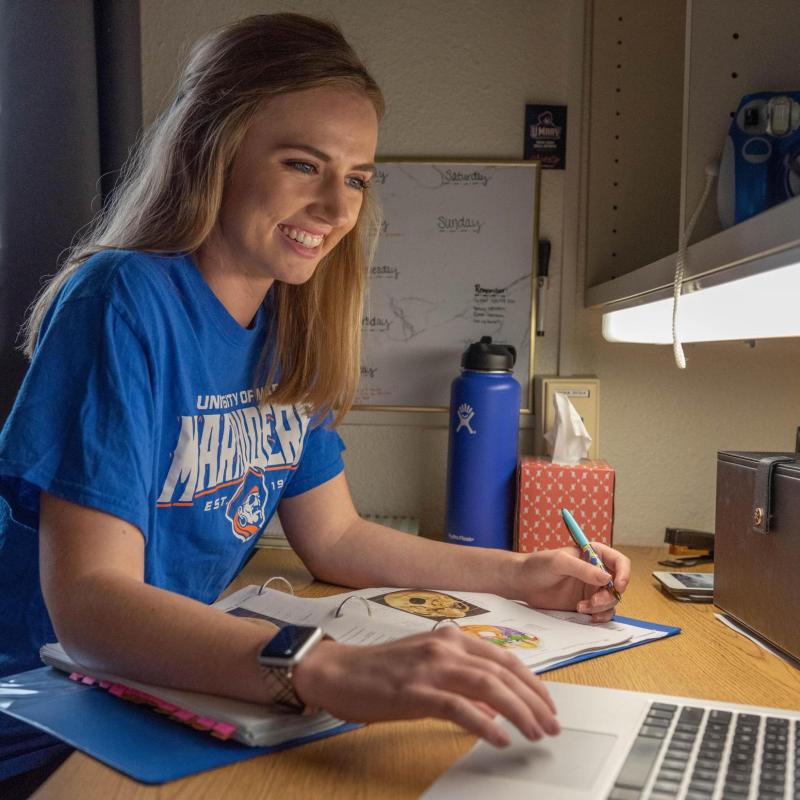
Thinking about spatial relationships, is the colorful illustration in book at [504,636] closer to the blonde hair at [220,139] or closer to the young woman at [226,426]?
the young woman at [226,426]

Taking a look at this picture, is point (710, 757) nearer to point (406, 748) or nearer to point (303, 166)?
point (406, 748)

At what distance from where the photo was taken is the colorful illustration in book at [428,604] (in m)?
1.09

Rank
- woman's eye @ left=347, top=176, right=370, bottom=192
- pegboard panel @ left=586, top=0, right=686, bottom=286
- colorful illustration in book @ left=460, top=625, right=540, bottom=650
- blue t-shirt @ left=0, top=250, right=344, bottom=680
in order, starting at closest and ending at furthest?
blue t-shirt @ left=0, top=250, right=344, bottom=680 < colorful illustration in book @ left=460, top=625, right=540, bottom=650 < woman's eye @ left=347, top=176, right=370, bottom=192 < pegboard panel @ left=586, top=0, right=686, bottom=286

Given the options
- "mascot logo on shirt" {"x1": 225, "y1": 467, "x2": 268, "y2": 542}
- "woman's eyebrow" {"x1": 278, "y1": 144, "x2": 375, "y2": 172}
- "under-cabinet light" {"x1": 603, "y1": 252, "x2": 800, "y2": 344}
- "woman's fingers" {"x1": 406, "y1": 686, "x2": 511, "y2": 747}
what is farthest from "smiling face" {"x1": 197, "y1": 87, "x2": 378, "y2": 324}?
"woman's fingers" {"x1": 406, "y1": 686, "x2": 511, "y2": 747}

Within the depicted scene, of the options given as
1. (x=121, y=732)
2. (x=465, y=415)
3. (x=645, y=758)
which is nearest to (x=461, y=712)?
(x=645, y=758)

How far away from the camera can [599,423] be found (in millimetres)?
1754

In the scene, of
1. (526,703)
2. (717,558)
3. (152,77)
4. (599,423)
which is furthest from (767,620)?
(152,77)

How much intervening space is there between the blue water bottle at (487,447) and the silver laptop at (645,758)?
2.48 ft

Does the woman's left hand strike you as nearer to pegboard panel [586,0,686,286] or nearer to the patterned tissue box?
the patterned tissue box

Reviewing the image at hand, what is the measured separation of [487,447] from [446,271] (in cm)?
40

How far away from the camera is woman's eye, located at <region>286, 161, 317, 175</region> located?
3.67ft

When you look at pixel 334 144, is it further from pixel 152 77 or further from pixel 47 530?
pixel 152 77

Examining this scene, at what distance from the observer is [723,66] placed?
3.50 ft

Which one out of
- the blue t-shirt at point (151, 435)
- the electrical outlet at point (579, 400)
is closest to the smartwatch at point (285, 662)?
the blue t-shirt at point (151, 435)
